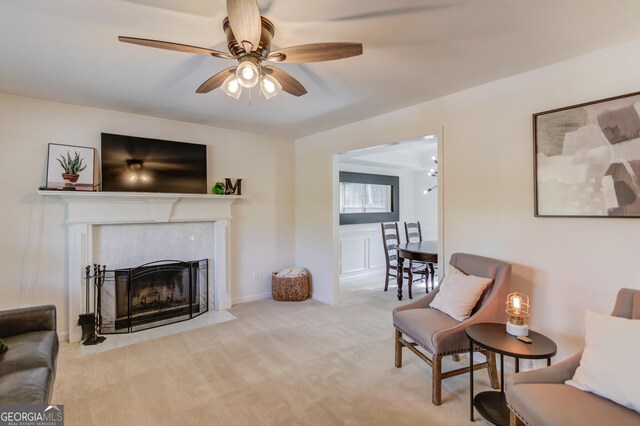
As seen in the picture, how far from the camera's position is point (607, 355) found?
147 centimetres

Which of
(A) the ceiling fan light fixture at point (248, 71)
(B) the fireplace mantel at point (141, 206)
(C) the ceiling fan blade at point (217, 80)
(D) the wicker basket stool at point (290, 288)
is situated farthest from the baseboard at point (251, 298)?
(A) the ceiling fan light fixture at point (248, 71)

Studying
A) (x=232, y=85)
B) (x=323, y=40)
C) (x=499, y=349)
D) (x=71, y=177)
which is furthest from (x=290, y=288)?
(x=323, y=40)

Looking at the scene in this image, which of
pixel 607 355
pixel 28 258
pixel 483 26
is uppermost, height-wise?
pixel 483 26

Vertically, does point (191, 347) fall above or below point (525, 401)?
below

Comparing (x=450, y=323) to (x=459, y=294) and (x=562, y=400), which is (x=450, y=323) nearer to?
(x=459, y=294)

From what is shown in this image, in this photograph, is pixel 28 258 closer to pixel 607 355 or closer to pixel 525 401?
pixel 525 401

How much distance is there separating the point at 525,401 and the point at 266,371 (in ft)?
6.22

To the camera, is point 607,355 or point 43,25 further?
point 43,25

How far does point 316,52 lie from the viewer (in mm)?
1680

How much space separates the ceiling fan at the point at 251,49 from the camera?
1.41 meters

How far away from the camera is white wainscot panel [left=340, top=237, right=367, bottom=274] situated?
5.95 m

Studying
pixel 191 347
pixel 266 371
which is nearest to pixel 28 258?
pixel 191 347

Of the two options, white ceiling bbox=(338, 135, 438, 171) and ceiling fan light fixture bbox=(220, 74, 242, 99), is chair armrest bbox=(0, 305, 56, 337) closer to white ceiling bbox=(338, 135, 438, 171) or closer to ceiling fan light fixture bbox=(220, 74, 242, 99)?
ceiling fan light fixture bbox=(220, 74, 242, 99)

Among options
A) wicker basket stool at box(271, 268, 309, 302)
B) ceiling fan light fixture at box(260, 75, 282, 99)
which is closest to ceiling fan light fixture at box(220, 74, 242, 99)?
ceiling fan light fixture at box(260, 75, 282, 99)
